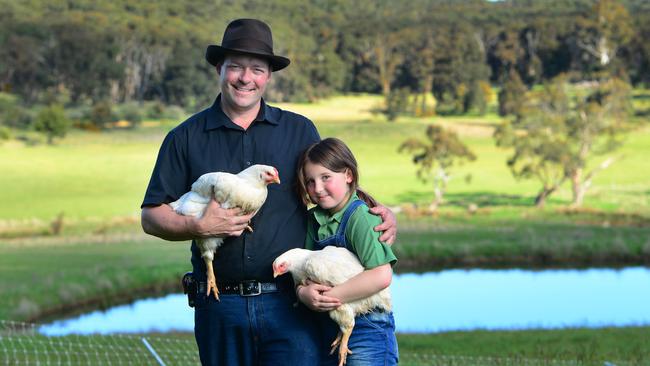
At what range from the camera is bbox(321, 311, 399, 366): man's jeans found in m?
3.95

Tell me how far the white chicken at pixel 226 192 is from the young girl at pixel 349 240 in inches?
7.4

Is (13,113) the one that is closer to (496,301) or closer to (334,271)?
(496,301)

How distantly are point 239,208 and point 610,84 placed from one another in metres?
35.4

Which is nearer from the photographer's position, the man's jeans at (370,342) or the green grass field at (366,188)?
the man's jeans at (370,342)

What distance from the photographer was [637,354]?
11.4m

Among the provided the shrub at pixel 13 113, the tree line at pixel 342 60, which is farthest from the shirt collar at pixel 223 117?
the shrub at pixel 13 113

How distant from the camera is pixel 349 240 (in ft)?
13.0

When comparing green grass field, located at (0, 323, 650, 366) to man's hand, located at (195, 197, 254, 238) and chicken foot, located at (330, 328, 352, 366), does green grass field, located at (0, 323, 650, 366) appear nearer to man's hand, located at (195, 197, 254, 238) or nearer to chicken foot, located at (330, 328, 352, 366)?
chicken foot, located at (330, 328, 352, 366)

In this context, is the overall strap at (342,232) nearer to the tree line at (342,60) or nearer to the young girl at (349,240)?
the young girl at (349,240)

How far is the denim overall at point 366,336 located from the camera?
3953 mm

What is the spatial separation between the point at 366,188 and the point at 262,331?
32.3m

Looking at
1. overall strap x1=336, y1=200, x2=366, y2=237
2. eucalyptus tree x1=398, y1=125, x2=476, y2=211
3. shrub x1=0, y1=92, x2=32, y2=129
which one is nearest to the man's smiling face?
overall strap x1=336, y1=200, x2=366, y2=237

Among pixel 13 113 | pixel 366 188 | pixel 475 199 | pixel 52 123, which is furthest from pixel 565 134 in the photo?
pixel 13 113

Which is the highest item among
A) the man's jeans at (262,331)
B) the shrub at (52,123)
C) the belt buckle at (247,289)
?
the belt buckle at (247,289)
